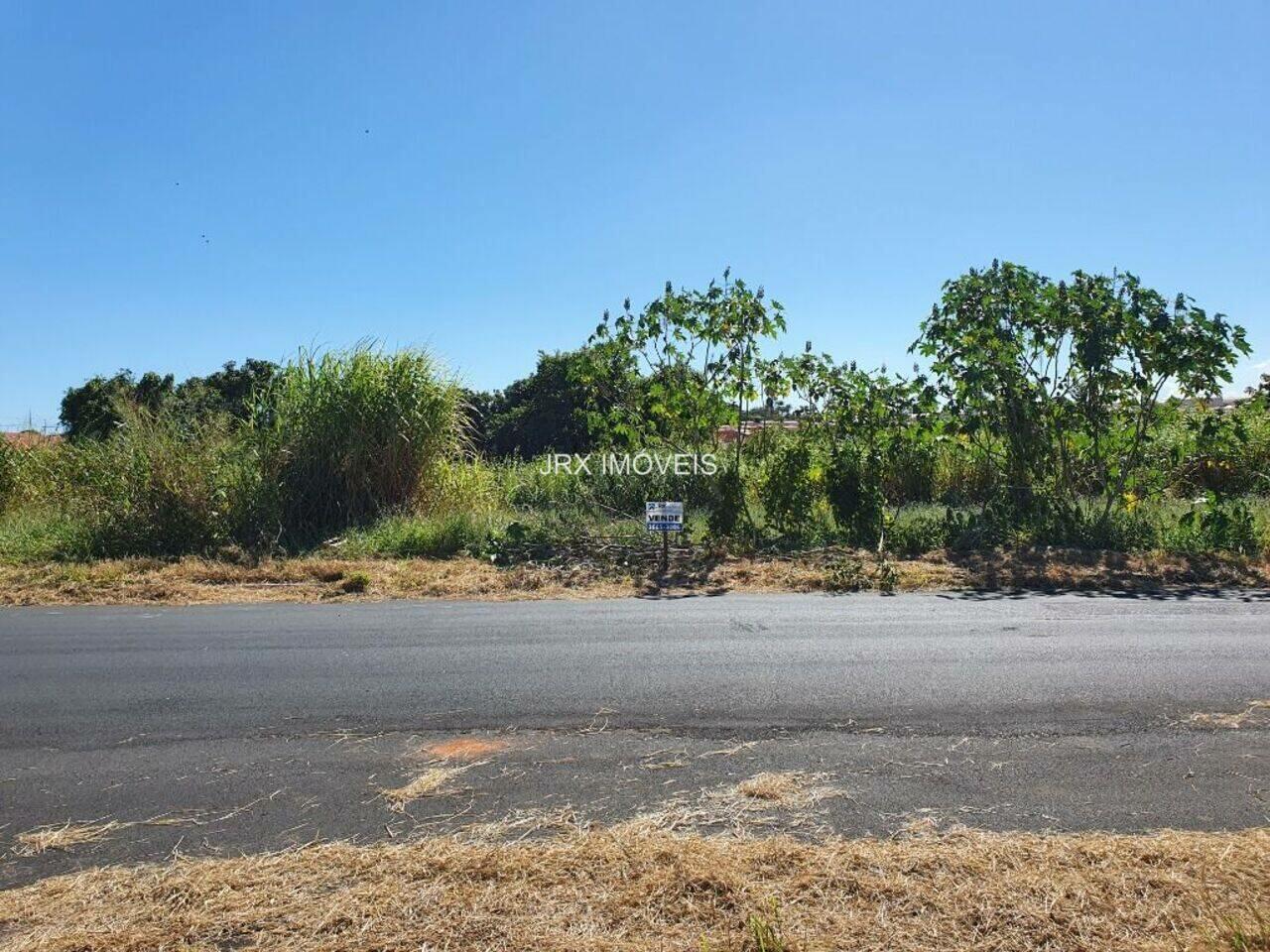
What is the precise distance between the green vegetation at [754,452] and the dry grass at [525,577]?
67 centimetres

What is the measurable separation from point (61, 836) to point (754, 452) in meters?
12.9

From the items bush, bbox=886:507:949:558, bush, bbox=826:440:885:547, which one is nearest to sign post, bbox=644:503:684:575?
bush, bbox=826:440:885:547

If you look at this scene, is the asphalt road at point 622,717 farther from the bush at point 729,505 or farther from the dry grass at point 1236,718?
the bush at point 729,505

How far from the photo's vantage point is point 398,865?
11.8ft

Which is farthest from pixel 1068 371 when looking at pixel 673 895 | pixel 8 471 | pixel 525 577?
pixel 8 471

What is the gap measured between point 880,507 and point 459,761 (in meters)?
10.3

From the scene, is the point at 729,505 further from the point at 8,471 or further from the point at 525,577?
the point at 8,471

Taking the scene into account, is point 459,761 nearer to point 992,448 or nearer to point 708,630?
point 708,630

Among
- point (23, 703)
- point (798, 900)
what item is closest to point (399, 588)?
point (23, 703)

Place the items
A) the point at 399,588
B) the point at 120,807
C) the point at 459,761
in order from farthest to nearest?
the point at 399,588, the point at 459,761, the point at 120,807

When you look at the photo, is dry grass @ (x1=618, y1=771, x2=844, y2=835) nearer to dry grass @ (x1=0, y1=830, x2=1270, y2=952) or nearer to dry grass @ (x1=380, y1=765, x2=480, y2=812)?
dry grass @ (x1=0, y1=830, x2=1270, y2=952)

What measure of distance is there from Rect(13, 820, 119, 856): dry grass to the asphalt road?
8 cm

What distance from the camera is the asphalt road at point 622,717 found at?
4.25 meters

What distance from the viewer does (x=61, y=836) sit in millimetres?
4023
